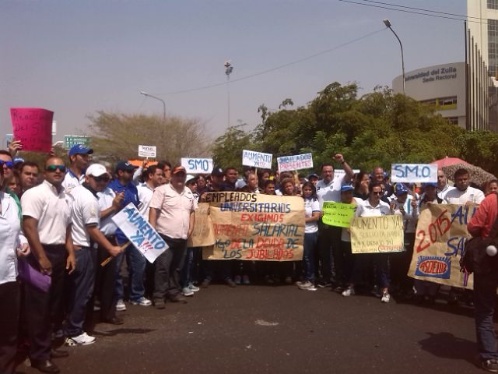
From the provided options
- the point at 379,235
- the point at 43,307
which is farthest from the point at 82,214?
the point at 379,235

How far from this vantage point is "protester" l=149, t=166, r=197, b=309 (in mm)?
7375

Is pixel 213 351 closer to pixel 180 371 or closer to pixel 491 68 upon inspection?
pixel 180 371

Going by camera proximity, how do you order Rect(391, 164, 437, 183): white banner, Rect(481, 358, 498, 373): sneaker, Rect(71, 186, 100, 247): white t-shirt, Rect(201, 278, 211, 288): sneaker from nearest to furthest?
Rect(481, 358, 498, 373): sneaker, Rect(71, 186, 100, 247): white t-shirt, Rect(391, 164, 437, 183): white banner, Rect(201, 278, 211, 288): sneaker

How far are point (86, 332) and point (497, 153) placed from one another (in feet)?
66.4

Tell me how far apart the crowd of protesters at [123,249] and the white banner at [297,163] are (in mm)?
545

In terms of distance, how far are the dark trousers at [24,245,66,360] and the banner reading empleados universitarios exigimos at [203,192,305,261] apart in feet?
12.2

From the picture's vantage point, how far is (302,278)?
Result: 8.91 meters

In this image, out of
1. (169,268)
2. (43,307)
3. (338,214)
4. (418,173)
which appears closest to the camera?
(43,307)

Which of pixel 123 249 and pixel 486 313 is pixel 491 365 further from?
pixel 123 249

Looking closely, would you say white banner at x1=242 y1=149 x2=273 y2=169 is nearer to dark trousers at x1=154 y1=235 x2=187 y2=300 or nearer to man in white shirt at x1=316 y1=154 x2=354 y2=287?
man in white shirt at x1=316 y1=154 x2=354 y2=287

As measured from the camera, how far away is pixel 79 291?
5.65 metres

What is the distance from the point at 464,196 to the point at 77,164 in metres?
5.15

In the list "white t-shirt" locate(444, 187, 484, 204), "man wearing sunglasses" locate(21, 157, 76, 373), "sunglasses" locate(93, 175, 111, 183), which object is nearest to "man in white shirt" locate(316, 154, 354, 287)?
"white t-shirt" locate(444, 187, 484, 204)

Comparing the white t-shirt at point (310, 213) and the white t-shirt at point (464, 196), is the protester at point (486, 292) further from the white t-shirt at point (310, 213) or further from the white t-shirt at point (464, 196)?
the white t-shirt at point (310, 213)
